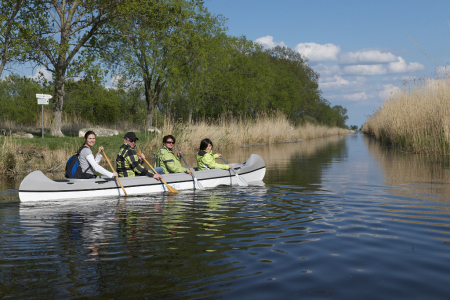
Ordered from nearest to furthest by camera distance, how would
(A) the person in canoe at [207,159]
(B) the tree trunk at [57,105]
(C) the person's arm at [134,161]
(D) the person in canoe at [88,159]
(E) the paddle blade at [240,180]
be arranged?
(D) the person in canoe at [88,159] → (C) the person's arm at [134,161] → (A) the person in canoe at [207,159] → (E) the paddle blade at [240,180] → (B) the tree trunk at [57,105]

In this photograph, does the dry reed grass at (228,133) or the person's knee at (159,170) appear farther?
the dry reed grass at (228,133)

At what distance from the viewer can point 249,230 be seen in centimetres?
518

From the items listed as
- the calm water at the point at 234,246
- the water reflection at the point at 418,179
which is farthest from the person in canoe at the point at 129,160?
the water reflection at the point at 418,179

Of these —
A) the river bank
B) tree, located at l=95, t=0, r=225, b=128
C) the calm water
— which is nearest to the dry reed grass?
the river bank

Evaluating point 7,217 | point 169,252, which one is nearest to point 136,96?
point 7,217

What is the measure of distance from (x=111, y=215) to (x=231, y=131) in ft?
55.8

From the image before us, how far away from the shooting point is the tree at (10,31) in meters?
17.4

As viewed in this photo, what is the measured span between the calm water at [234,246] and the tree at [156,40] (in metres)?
14.8

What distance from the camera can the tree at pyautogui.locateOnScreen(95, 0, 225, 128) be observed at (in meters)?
21.0

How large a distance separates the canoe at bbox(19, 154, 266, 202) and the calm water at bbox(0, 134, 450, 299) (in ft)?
1.10

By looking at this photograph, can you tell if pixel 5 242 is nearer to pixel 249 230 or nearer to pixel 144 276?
pixel 144 276

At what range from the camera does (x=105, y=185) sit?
26.3 feet

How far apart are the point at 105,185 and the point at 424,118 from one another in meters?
11.1

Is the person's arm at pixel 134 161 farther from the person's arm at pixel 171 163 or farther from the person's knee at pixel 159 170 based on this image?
the person's arm at pixel 171 163
